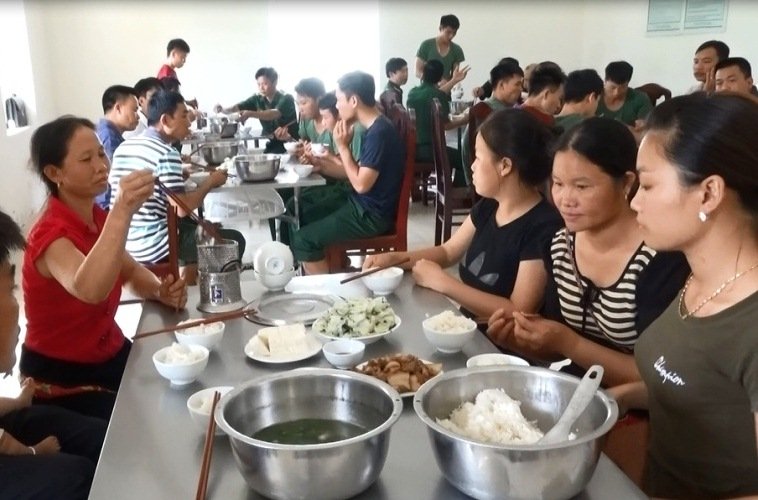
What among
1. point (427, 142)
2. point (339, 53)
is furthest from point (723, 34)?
point (339, 53)

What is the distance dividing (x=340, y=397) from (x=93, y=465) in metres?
0.67

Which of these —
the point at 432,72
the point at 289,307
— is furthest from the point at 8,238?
the point at 432,72

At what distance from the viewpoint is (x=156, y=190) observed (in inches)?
112

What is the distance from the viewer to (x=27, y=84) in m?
6.30

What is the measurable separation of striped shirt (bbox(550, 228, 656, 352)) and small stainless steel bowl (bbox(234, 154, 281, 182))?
1.87 metres

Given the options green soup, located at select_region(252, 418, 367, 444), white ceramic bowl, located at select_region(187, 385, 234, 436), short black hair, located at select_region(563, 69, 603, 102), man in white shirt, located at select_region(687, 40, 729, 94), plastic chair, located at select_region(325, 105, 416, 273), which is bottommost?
plastic chair, located at select_region(325, 105, 416, 273)

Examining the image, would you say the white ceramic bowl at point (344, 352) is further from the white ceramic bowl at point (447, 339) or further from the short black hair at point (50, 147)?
the short black hair at point (50, 147)

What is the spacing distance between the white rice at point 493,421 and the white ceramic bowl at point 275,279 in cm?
87

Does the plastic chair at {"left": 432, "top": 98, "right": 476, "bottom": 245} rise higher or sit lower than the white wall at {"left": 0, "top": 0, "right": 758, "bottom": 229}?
lower

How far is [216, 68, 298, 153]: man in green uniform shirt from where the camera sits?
570 centimetres

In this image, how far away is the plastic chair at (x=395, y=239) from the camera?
327 centimetres

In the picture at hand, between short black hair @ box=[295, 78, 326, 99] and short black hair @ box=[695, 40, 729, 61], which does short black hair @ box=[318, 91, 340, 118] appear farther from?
short black hair @ box=[695, 40, 729, 61]

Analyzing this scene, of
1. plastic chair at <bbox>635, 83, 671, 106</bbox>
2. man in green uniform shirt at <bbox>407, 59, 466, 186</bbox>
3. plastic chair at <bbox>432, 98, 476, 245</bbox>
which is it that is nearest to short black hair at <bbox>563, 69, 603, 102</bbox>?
plastic chair at <bbox>432, 98, 476, 245</bbox>

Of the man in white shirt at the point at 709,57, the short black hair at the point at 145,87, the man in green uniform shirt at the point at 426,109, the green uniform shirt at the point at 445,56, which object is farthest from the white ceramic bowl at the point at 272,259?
the green uniform shirt at the point at 445,56
